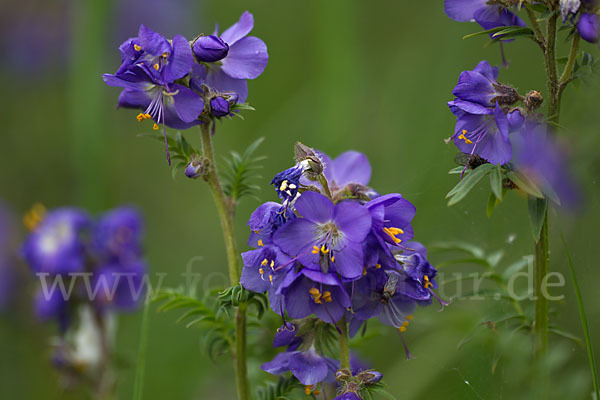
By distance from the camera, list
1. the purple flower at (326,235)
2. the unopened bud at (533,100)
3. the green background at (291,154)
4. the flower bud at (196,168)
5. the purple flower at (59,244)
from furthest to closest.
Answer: the purple flower at (59,244) < the green background at (291,154) < the flower bud at (196,168) < the unopened bud at (533,100) < the purple flower at (326,235)

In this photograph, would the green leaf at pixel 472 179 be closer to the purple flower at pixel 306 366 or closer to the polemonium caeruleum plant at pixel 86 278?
the purple flower at pixel 306 366

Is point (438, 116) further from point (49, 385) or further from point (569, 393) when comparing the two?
point (49, 385)

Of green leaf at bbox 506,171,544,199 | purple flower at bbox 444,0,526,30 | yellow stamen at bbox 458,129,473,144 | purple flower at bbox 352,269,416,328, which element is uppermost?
purple flower at bbox 444,0,526,30

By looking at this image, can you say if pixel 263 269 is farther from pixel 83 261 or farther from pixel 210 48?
pixel 83 261

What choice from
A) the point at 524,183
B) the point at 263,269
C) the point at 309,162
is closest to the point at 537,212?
the point at 524,183

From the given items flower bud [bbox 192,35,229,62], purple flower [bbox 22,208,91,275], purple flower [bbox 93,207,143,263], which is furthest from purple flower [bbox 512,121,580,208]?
purple flower [bbox 22,208,91,275]

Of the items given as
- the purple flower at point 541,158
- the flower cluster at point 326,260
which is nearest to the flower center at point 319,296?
the flower cluster at point 326,260

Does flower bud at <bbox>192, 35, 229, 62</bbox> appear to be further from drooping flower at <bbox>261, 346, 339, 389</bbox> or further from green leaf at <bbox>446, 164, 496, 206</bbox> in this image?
drooping flower at <bbox>261, 346, 339, 389</bbox>
